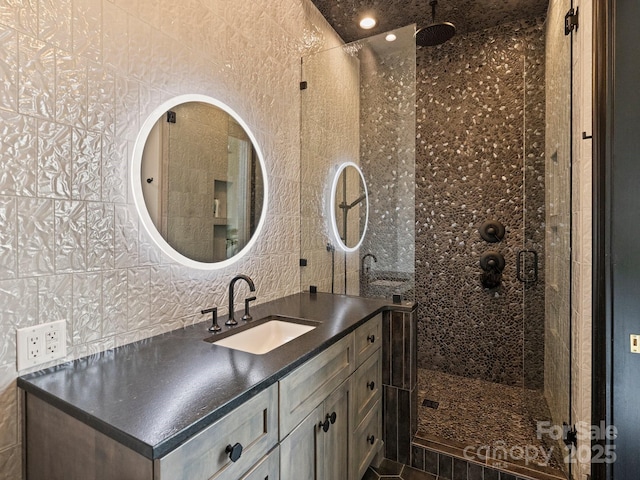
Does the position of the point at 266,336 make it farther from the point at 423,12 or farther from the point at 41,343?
the point at 423,12

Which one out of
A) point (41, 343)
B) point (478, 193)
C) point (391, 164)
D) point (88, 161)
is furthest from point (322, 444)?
point (478, 193)

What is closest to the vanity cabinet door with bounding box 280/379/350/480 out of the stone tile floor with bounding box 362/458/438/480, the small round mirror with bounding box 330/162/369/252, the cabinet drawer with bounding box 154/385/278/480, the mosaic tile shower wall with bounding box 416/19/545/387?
the cabinet drawer with bounding box 154/385/278/480

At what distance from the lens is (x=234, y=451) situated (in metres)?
0.87

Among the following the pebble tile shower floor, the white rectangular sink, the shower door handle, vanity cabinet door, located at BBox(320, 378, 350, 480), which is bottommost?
the pebble tile shower floor

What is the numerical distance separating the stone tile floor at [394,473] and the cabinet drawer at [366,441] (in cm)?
14

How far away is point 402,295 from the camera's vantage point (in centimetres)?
202

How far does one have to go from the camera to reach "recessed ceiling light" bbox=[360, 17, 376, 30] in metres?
2.51

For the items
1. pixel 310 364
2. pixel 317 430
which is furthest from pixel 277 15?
pixel 317 430

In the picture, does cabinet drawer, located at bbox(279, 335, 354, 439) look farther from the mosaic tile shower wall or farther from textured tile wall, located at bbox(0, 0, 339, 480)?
the mosaic tile shower wall

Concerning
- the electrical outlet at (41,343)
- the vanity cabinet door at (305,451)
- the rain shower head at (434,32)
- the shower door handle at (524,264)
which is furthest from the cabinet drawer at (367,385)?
the rain shower head at (434,32)

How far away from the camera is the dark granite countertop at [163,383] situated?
75 centimetres

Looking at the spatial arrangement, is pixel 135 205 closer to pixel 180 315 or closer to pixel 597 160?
pixel 180 315

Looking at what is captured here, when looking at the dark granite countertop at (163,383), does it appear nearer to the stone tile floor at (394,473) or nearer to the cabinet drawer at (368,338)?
the cabinet drawer at (368,338)

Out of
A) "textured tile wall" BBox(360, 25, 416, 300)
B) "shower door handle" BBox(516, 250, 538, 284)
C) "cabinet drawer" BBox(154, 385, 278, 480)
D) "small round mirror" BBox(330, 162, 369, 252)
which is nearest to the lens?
"cabinet drawer" BBox(154, 385, 278, 480)
